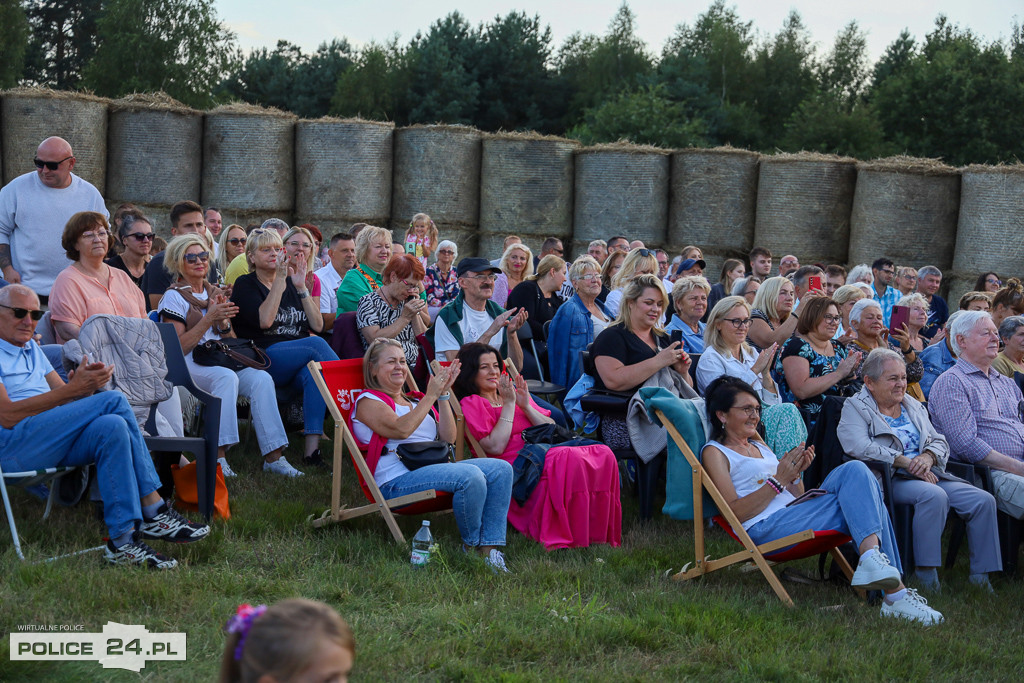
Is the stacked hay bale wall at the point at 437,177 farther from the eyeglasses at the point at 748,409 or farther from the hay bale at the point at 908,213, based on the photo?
the eyeglasses at the point at 748,409

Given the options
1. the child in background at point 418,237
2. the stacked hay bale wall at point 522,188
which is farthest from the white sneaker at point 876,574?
the stacked hay bale wall at point 522,188

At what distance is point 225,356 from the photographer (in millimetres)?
6773

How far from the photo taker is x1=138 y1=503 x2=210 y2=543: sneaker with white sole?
16.0ft

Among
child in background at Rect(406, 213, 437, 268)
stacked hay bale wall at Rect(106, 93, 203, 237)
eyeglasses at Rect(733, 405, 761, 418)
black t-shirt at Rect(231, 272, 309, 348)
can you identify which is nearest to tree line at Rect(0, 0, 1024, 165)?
stacked hay bale wall at Rect(106, 93, 203, 237)

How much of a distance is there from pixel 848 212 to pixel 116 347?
33.8ft

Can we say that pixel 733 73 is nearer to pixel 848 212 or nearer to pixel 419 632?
pixel 848 212

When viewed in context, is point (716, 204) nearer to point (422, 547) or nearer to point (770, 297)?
point (770, 297)

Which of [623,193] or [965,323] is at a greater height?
[623,193]

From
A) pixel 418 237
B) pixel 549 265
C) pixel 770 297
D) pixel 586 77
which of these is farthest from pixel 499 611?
pixel 586 77

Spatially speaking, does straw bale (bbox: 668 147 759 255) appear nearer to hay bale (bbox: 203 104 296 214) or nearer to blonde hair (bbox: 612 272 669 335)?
hay bale (bbox: 203 104 296 214)

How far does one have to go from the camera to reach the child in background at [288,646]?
6.48 ft

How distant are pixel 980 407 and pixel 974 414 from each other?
0.18 feet

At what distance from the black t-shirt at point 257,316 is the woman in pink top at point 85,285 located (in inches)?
42.2

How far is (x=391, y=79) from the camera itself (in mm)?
33594
